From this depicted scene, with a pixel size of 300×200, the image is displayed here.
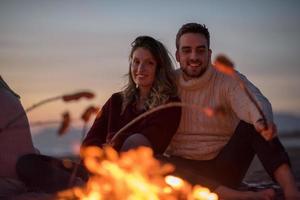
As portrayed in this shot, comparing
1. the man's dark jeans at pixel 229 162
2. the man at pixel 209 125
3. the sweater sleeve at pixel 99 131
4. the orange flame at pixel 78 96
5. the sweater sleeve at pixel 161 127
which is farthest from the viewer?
the sweater sleeve at pixel 99 131

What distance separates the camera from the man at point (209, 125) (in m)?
6.50

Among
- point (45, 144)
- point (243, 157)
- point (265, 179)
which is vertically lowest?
point (45, 144)

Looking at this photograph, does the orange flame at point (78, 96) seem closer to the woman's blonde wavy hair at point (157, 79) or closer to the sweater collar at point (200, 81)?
the woman's blonde wavy hair at point (157, 79)

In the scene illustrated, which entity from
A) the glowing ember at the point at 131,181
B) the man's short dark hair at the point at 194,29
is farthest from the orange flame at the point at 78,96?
the man's short dark hair at the point at 194,29

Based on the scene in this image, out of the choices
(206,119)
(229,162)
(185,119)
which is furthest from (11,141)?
(229,162)

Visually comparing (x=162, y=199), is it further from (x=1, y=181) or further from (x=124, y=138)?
(x=1, y=181)

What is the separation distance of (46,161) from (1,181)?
1.67 feet

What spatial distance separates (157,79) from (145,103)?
0.29 meters

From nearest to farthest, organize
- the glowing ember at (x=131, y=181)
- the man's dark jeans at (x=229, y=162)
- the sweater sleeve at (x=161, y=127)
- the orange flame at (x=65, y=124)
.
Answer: the orange flame at (x=65, y=124) < the glowing ember at (x=131, y=181) < the man's dark jeans at (x=229, y=162) < the sweater sleeve at (x=161, y=127)

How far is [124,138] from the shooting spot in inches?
260

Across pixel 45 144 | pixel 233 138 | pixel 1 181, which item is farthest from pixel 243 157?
pixel 45 144

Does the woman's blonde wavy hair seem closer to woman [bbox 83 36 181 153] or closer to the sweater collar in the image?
woman [bbox 83 36 181 153]

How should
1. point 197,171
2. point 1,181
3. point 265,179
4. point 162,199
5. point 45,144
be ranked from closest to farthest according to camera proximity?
point 162,199, point 1,181, point 197,171, point 265,179, point 45,144

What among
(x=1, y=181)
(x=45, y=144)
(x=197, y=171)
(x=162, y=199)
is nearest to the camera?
(x=162, y=199)
